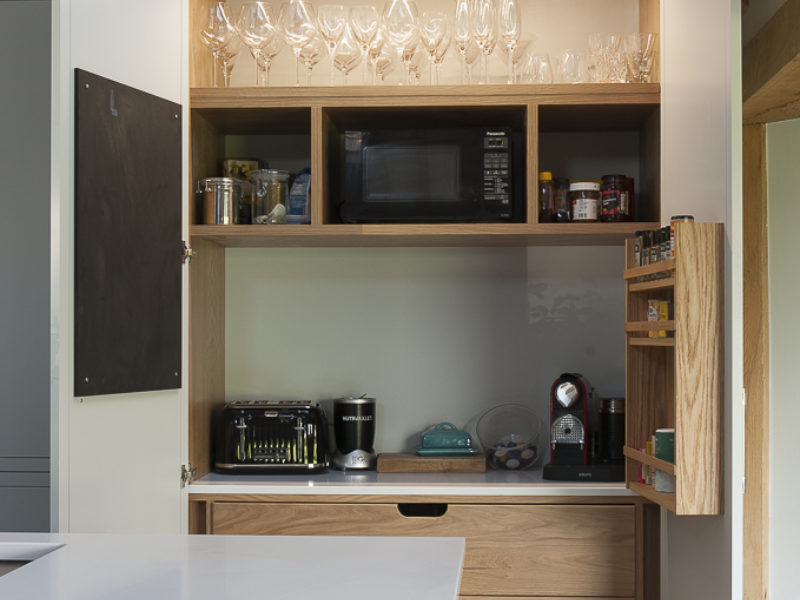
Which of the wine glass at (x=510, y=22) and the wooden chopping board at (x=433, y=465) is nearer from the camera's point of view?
the wine glass at (x=510, y=22)

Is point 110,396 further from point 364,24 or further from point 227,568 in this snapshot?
point 364,24

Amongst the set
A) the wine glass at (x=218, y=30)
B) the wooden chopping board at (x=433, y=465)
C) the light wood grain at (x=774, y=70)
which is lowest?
the wooden chopping board at (x=433, y=465)

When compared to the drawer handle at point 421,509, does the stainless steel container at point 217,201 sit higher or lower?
higher

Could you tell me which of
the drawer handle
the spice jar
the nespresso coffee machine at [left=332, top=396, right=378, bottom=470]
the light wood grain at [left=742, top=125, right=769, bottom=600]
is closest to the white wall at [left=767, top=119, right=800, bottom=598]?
the light wood grain at [left=742, top=125, right=769, bottom=600]

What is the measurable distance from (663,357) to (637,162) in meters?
0.86

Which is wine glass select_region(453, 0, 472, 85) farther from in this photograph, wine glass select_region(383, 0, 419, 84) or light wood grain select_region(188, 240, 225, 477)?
light wood grain select_region(188, 240, 225, 477)

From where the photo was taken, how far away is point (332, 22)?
265 cm

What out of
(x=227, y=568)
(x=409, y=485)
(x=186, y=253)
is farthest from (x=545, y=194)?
(x=227, y=568)

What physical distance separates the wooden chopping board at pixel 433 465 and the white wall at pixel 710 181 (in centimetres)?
61

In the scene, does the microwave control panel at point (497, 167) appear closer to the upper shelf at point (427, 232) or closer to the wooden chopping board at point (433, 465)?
the upper shelf at point (427, 232)

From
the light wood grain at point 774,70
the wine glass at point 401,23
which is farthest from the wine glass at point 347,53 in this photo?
the light wood grain at point 774,70

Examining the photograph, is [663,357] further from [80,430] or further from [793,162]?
[80,430]

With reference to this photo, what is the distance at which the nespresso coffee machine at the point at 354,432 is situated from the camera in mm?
2844

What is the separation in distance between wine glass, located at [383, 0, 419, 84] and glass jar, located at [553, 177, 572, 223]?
633mm
